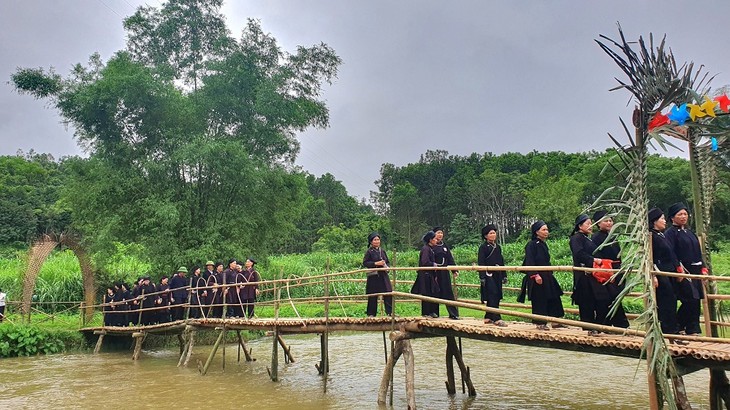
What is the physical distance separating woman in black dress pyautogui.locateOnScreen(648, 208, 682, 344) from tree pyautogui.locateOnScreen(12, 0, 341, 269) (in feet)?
42.7

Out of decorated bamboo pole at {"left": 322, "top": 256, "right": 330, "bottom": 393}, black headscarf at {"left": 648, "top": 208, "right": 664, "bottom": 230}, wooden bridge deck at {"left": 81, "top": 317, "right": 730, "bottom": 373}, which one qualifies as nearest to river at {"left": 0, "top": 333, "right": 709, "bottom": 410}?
decorated bamboo pole at {"left": 322, "top": 256, "right": 330, "bottom": 393}

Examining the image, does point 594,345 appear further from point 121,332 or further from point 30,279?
point 30,279

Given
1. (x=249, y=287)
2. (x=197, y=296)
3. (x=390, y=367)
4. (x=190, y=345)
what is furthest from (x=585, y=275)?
(x=190, y=345)

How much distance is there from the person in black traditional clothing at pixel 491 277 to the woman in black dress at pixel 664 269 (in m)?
2.24

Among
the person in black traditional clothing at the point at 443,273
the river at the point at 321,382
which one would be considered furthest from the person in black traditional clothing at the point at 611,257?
the river at the point at 321,382

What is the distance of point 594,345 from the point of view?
6.24m

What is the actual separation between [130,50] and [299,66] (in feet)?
18.7

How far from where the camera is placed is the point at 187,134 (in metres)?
18.6

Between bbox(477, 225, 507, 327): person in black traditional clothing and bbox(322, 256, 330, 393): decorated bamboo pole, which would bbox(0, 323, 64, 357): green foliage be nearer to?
bbox(322, 256, 330, 393): decorated bamboo pole

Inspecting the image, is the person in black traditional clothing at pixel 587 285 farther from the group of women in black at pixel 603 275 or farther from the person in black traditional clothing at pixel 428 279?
the person in black traditional clothing at pixel 428 279

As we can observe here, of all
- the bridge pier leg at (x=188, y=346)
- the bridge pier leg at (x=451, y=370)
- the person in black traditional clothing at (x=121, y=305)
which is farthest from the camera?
the person in black traditional clothing at (x=121, y=305)

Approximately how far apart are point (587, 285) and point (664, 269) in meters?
0.86

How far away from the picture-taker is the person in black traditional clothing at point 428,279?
9.02m

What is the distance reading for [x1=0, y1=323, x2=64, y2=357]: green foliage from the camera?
15.4 meters
